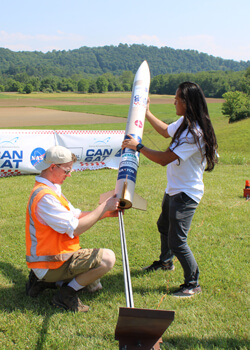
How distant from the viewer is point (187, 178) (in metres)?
3.85

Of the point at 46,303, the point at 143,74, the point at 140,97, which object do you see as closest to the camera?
the point at 46,303

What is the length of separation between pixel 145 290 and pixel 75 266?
1.11m

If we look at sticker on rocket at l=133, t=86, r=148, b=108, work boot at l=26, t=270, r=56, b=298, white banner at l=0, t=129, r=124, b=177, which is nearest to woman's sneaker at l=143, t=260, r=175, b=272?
work boot at l=26, t=270, r=56, b=298

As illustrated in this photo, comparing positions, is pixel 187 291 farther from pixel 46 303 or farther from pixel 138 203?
pixel 46 303

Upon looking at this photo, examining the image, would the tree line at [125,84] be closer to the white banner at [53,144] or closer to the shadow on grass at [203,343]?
the white banner at [53,144]

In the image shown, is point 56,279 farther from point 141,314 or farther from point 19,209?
point 19,209

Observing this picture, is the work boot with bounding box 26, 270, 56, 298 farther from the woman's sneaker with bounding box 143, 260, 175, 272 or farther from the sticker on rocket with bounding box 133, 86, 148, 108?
the sticker on rocket with bounding box 133, 86, 148, 108

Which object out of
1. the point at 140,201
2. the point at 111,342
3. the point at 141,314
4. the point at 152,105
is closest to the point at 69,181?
the point at 140,201

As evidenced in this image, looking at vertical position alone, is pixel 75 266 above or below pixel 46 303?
above

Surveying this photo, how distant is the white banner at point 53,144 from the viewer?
10672 millimetres

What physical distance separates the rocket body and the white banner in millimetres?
5350

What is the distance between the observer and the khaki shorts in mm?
3662

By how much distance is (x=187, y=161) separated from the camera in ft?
12.5

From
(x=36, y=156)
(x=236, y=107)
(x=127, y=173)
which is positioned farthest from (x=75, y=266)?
(x=236, y=107)
